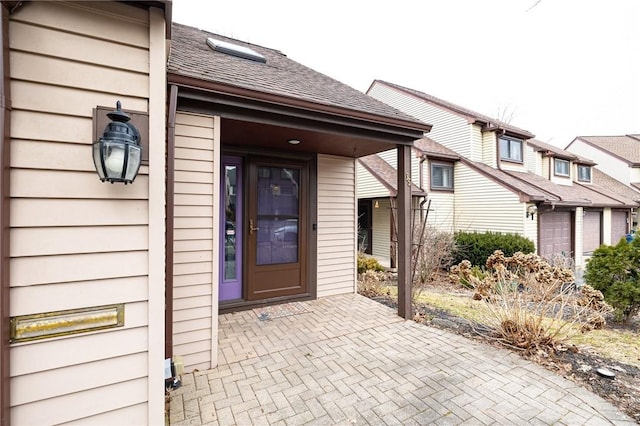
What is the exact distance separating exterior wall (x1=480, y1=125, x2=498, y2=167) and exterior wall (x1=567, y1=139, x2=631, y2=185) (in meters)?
13.1

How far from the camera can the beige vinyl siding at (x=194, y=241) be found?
9.05 feet

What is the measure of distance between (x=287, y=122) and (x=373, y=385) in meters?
2.73

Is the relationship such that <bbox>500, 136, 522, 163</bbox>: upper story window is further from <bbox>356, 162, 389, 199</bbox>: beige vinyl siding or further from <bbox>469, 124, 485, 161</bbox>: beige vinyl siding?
<bbox>356, 162, 389, 199</bbox>: beige vinyl siding

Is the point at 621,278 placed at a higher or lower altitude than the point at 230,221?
lower

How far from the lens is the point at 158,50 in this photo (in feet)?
5.85

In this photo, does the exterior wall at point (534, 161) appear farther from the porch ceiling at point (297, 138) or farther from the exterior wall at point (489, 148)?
the porch ceiling at point (297, 138)

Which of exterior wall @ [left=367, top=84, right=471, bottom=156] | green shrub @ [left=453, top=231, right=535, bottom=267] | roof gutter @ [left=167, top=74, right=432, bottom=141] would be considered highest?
exterior wall @ [left=367, top=84, right=471, bottom=156]

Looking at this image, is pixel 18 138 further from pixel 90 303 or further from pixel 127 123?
pixel 90 303

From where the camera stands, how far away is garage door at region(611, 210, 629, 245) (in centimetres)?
1391

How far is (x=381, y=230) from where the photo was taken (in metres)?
11.9

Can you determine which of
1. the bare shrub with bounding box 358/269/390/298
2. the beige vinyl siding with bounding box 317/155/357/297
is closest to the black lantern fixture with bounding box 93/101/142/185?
the beige vinyl siding with bounding box 317/155/357/297

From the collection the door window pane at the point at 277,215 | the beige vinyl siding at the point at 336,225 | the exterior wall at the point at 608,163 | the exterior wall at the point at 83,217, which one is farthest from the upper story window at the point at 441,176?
the exterior wall at the point at 608,163

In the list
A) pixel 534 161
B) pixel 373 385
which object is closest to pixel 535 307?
pixel 373 385

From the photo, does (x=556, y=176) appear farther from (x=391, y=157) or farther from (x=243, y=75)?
(x=243, y=75)
